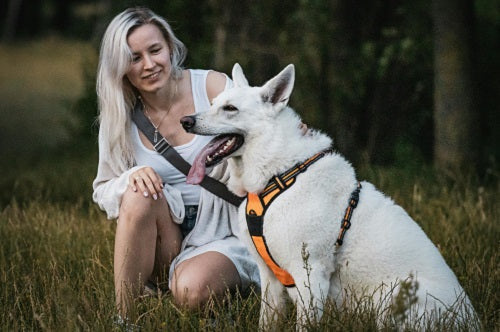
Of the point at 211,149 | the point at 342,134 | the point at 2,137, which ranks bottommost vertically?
the point at 2,137

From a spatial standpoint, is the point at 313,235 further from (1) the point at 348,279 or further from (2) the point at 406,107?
(2) the point at 406,107

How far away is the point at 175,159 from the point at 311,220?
40.4 inches

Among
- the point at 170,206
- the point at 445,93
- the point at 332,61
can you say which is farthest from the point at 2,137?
the point at 170,206

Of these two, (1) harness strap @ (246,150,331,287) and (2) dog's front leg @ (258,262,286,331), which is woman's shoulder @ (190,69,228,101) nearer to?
(1) harness strap @ (246,150,331,287)

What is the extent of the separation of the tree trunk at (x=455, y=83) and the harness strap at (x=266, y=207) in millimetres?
3212

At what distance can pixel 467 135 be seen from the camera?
249 inches

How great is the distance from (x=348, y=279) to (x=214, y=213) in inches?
39.2

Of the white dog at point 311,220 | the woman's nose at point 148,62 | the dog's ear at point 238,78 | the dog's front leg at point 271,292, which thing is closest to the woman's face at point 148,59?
the woman's nose at point 148,62

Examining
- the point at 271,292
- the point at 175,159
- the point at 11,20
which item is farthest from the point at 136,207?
the point at 11,20

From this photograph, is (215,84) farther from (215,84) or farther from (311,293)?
(311,293)

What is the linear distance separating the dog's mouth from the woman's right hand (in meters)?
0.28

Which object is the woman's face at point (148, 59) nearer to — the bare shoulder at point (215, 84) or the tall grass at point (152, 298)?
the bare shoulder at point (215, 84)

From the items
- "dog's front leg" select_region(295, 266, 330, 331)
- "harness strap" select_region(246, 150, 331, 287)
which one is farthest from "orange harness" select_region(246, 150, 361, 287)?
"dog's front leg" select_region(295, 266, 330, 331)

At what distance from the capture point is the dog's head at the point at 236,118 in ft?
11.6
